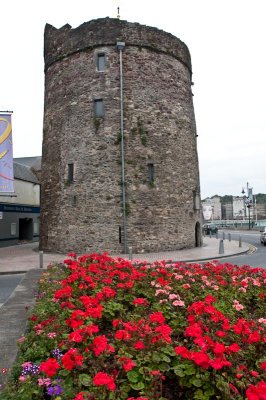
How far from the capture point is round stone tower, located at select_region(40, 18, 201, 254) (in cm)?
1945

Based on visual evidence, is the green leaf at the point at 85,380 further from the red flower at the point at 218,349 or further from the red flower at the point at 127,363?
the red flower at the point at 218,349

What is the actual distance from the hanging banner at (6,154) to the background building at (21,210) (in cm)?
1052

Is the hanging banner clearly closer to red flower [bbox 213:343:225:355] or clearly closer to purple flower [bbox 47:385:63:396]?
purple flower [bbox 47:385:63:396]

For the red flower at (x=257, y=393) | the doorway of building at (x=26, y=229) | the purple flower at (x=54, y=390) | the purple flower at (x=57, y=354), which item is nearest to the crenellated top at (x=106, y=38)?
the doorway of building at (x=26, y=229)

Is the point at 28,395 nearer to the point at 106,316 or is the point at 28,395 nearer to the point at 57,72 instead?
the point at 106,316

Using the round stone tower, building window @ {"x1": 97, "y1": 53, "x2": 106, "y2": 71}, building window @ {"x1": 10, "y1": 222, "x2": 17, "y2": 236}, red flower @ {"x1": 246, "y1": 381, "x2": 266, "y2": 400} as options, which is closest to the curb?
red flower @ {"x1": 246, "y1": 381, "x2": 266, "y2": 400}

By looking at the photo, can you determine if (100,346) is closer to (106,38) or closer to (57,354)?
(57,354)

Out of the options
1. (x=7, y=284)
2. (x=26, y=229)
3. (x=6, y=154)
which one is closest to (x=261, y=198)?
(x=26, y=229)

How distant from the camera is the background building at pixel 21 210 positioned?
93.3 ft

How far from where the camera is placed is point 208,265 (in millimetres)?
7391

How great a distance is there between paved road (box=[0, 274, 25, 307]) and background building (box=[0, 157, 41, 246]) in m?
15.2

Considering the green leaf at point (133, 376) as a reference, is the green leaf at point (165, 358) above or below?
above

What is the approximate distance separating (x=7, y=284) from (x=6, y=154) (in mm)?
8274

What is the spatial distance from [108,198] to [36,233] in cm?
1823
